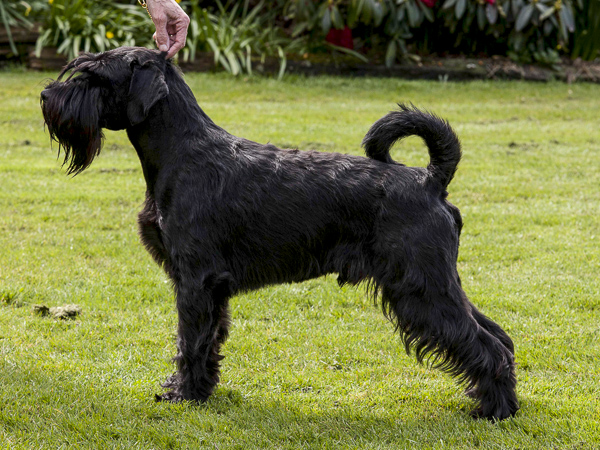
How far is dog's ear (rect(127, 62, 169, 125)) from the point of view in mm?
3420

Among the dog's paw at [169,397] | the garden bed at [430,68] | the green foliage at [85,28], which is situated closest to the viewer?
the dog's paw at [169,397]

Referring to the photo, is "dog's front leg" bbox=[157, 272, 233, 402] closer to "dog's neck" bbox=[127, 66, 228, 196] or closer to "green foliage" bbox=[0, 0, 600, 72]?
"dog's neck" bbox=[127, 66, 228, 196]

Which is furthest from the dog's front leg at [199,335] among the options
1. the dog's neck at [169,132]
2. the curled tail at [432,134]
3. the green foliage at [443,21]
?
the green foliage at [443,21]

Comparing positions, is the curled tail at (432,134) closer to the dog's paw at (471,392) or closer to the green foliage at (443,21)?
the dog's paw at (471,392)

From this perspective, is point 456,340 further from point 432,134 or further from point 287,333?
point 287,333

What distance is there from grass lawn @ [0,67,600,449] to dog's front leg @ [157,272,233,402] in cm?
10

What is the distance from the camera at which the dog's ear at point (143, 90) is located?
3420 mm

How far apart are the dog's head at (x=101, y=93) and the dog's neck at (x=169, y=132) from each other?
0.09 meters

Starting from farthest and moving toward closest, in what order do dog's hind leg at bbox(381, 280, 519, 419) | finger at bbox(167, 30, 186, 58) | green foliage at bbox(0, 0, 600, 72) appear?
green foliage at bbox(0, 0, 600, 72) < finger at bbox(167, 30, 186, 58) < dog's hind leg at bbox(381, 280, 519, 419)

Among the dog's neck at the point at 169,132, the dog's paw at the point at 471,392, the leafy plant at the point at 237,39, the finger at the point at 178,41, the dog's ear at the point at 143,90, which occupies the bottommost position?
the dog's paw at the point at 471,392

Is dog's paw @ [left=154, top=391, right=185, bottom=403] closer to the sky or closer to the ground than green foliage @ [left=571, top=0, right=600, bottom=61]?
closer to the ground

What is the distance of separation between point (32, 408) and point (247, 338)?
1.38m

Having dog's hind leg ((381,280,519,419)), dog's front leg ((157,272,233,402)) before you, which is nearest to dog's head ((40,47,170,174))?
dog's front leg ((157,272,233,402))

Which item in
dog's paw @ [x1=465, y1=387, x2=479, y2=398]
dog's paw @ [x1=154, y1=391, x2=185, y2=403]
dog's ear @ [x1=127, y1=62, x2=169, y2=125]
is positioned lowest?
dog's paw @ [x1=154, y1=391, x2=185, y2=403]
